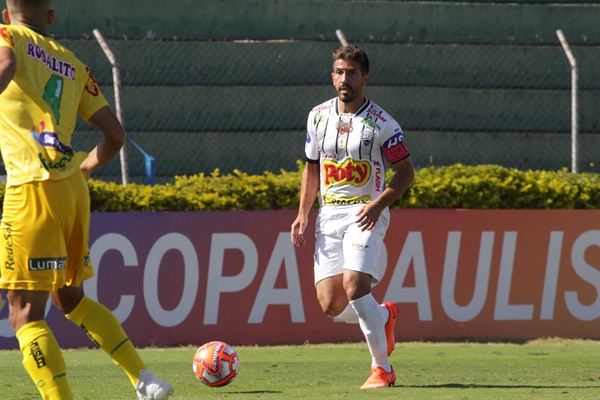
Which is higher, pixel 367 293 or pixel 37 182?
pixel 37 182

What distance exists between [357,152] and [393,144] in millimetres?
252

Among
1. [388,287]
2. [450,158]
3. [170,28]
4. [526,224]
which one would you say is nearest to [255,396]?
[388,287]

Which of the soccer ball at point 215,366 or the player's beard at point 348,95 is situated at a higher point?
the player's beard at point 348,95

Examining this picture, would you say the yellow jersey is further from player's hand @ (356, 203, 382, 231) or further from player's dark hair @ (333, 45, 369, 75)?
player's dark hair @ (333, 45, 369, 75)

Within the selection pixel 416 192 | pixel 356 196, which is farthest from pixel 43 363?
Result: pixel 416 192

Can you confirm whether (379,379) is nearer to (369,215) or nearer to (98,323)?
(369,215)

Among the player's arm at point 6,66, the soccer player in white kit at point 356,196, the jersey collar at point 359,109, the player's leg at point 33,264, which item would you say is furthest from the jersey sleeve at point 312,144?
the player's arm at point 6,66

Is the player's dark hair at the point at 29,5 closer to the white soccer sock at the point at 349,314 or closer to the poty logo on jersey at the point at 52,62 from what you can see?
the poty logo on jersey at the point at 52,62

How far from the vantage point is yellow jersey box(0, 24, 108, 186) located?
4133mm

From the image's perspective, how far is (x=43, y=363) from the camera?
414cm

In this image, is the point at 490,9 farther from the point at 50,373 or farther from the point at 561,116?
the point at 50,373

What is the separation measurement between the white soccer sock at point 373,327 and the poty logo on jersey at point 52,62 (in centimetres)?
270

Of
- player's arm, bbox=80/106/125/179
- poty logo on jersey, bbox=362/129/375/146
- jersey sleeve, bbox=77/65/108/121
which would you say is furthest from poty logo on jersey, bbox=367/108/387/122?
jersey sleeve, bbox=77/65/108/121

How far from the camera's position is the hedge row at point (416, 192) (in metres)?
9.23
